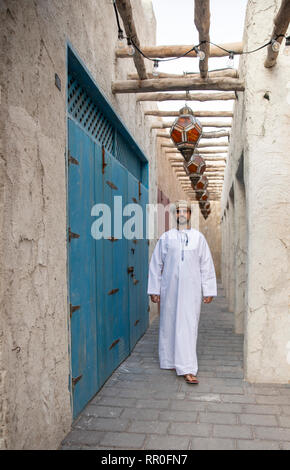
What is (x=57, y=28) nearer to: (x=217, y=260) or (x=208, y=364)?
(x=208, y=364)

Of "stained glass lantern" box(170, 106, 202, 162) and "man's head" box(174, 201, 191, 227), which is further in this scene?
"stained glass lantern" box(170, 106, 202, 162)

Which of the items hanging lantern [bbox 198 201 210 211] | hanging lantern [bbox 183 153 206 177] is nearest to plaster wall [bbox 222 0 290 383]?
hanging lantern [bbox 183 153 206 177]

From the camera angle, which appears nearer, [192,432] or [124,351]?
[192,432]

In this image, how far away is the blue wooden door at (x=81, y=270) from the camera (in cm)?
306

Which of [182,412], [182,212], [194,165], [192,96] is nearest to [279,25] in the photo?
[182,212]

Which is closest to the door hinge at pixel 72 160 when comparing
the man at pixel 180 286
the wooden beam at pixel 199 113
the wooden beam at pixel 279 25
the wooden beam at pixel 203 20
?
the wooden beam at pixel 203 20

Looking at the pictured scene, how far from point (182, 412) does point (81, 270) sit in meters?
1.36

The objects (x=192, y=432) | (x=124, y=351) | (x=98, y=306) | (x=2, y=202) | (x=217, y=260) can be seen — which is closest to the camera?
(x=2, y=202)

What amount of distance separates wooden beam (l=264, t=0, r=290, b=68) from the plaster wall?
13 cm

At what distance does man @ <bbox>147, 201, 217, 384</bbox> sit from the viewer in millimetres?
4230

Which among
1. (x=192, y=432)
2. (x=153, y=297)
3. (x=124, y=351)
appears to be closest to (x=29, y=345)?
(x=192, y=432)

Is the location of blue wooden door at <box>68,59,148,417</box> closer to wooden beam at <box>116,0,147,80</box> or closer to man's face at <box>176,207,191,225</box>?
wooden beam at <box>116,0,147,80</box>

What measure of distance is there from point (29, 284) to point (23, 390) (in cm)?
54

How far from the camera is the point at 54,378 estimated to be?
8.55ft
